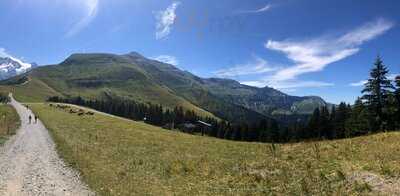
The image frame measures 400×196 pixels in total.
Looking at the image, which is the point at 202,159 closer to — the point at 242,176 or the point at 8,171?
the point at 242,176

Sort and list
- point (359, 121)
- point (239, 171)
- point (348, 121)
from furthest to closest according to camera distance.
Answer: point (348, 121) → point (359, 121) → point (239, 171)

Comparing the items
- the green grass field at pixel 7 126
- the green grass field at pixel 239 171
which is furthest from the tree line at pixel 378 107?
the green grass field at pixel 7 126

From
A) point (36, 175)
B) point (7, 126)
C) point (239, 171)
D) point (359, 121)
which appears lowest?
point (36, 175)

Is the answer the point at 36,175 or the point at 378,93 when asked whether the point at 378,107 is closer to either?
the point at 378,93

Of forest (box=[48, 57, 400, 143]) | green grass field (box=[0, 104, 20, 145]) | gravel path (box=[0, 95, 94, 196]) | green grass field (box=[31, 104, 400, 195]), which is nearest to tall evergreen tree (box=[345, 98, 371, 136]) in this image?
forest (box=[48, 57, 400, 143])

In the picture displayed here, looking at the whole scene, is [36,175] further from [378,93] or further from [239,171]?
[378,93]

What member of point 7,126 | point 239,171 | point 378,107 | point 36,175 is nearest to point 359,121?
point 378,107

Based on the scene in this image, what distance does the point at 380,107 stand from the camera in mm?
66688

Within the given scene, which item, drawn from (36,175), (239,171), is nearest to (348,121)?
(239,171)

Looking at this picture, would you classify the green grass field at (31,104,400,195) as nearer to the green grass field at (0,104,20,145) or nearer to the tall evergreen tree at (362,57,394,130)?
the green grass field at (0,104,20,145)

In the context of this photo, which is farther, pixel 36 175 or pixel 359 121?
pixel 359 121

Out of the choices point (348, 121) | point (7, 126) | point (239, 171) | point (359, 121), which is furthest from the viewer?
point (348, 121)

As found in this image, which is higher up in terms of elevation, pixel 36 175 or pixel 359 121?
pixel 359 121

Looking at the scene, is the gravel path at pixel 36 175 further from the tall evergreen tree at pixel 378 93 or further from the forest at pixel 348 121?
the tall evergreen tree at pixel 378 93
